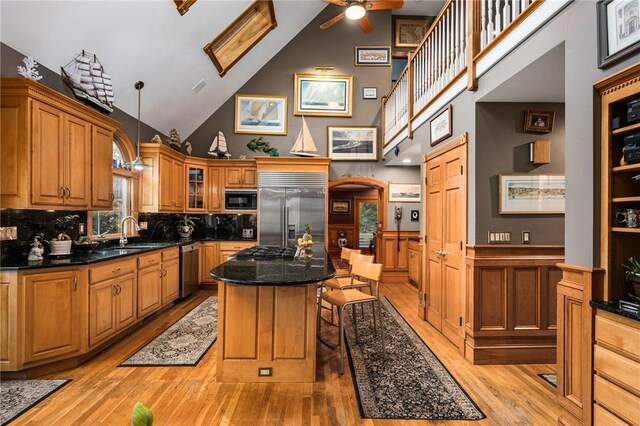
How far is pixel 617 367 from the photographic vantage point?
1.62 m

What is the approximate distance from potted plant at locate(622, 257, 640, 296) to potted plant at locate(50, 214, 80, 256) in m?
4.48

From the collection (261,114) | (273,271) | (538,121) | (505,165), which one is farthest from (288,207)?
(538,121)

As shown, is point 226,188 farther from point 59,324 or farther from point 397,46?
point 397,46

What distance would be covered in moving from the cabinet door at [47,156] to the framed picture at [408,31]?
698 centimetres

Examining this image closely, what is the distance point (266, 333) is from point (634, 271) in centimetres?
234

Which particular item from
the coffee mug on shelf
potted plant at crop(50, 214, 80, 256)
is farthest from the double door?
potted plant at crop(50, 214, 80, 256)

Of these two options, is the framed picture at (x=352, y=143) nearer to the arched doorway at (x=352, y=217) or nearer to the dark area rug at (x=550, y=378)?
the arched doorway at (x=352, y=217)

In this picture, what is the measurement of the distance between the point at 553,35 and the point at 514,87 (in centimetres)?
59

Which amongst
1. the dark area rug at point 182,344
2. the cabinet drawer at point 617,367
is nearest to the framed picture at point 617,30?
the cabinet drawer at point 617,367

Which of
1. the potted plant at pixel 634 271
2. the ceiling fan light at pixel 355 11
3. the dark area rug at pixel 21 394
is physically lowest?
the dark area rug at pixel 21 394

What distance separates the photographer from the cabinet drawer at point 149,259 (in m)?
3.79

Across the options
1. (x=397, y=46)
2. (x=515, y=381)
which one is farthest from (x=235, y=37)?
(x=515, y=381)

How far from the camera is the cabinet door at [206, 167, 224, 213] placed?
6.08 meters

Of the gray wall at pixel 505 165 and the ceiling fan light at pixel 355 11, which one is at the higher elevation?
the ceiling fan light at pixel 355 11
